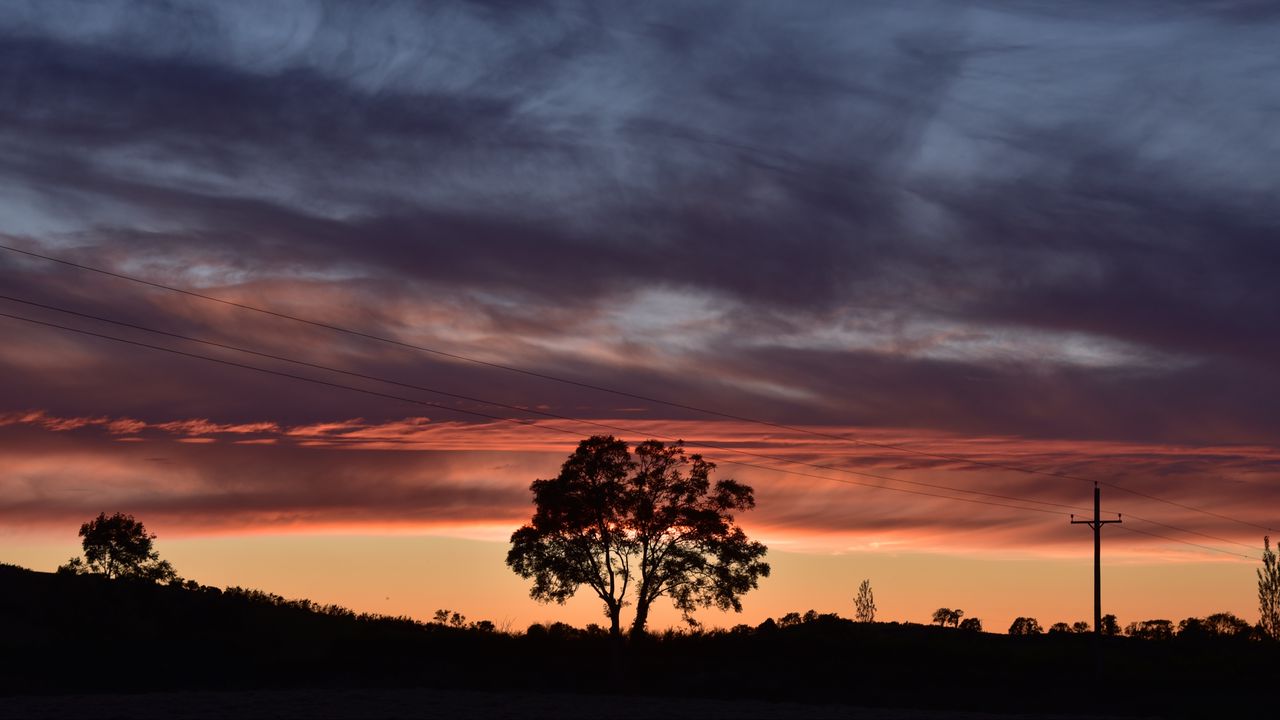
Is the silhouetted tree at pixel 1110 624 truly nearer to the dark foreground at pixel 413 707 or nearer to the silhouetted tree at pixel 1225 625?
the silhouetted tree at pixel 1225 625

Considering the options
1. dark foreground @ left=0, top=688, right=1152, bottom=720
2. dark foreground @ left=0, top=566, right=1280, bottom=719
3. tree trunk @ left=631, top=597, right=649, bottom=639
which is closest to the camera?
dark foreground @ left=0, top=688, right=1152, bottom=720

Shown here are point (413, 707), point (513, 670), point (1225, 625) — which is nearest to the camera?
point (413, 707)

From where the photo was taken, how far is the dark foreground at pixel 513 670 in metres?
58.6

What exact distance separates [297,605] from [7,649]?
39809 mm

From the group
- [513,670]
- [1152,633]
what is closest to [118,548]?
[513,670]

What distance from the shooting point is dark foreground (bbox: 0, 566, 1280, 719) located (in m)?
58.6

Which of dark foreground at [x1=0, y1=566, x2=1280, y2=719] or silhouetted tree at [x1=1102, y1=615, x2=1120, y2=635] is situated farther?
silhouetted tree at [x1=1102, y1=615, x2=1120, y2=635]

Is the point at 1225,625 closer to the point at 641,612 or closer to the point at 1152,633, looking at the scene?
the point at 1152,633

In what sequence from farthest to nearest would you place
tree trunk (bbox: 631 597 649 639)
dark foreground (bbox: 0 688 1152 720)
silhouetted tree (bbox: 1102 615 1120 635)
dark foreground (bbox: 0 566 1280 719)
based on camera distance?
silhouetted tree (bbox: 1102 615 1120 635) < tree trunk (bbox: 631 597 649 639) < dark foreground (bbox: 0 566 1280 719) < dark foreground (bbox: 0 688 1152 720)

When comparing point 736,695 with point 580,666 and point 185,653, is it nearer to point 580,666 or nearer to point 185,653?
point 580,666

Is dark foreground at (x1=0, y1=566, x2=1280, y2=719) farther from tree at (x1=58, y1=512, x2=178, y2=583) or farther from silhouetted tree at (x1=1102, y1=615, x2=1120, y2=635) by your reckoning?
silhouetted tree at (x1=1102, y1=615, x2=1120, y2=635)

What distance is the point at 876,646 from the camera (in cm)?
8475

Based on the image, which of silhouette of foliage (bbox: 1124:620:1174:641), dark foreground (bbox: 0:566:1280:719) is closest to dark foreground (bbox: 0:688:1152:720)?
dark foreground (bbox: 0:566:1280:719)

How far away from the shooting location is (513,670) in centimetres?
7825
